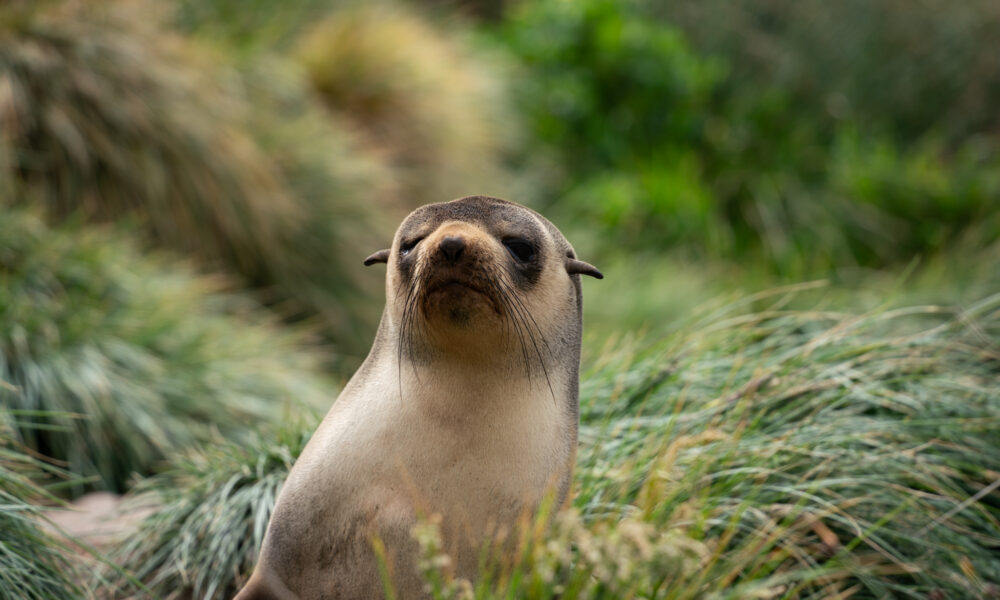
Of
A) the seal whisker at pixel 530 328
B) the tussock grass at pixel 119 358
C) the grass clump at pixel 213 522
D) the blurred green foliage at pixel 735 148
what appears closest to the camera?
the seal whisker at pixel 530 328

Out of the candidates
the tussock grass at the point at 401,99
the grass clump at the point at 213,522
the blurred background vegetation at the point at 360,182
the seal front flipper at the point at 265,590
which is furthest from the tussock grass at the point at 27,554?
the tussock grass at the point at 401,99

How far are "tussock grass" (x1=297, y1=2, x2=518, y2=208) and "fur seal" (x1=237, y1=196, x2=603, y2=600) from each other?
5.40 m

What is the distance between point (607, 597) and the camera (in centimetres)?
185

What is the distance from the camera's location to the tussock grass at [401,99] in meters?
7.64

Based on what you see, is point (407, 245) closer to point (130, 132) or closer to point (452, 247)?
point (452, 247)

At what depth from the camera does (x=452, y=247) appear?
1988mm

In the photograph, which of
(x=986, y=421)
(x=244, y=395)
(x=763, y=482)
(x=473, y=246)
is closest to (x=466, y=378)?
(x=473, y=246)

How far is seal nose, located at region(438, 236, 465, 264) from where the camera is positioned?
6.52 ft

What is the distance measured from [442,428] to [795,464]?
130cm

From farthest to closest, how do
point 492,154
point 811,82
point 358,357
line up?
point 811,82 → point 492,154 → point 358,357

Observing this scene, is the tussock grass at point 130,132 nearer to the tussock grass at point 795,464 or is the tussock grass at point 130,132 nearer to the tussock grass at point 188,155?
the tussock grass at point 188,155

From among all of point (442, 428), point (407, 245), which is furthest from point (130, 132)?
point (442, 428)

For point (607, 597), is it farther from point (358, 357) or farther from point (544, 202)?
point (544, 202)

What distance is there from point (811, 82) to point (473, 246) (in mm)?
9571
